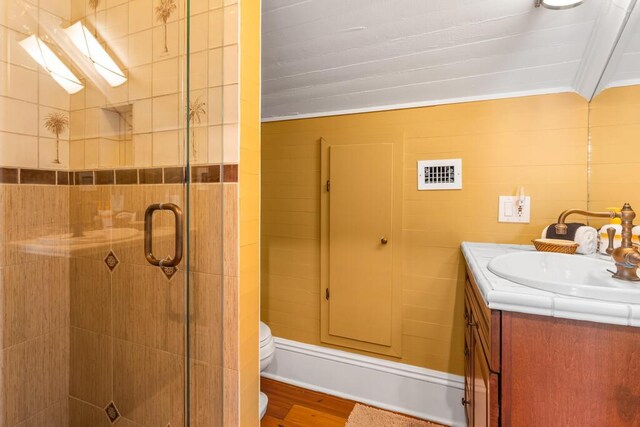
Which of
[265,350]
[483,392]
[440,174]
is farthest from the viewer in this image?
[440,174]

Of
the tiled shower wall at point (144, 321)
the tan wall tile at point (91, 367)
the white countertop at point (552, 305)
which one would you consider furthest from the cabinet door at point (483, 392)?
the tan wall tile at point (91, 367)

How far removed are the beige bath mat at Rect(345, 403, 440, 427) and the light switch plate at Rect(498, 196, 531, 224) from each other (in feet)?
4.06

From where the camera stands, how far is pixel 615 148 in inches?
52.8

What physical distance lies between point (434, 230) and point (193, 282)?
1.36 m

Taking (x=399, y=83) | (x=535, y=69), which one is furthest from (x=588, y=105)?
(x=399, y=83)

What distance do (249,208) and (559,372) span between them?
1025mm

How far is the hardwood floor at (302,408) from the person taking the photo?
167 centimetres

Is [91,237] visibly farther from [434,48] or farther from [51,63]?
[434,48]

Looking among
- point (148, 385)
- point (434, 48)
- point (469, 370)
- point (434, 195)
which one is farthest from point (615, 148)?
point (148, 385)

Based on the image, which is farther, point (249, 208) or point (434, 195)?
point (434, 195)

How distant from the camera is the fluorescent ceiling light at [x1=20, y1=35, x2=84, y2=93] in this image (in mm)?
1026

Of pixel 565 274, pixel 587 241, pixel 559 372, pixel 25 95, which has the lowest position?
pixel 559 372

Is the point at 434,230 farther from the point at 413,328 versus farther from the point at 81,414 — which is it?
the point at 81,414

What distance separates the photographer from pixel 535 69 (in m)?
1.38
